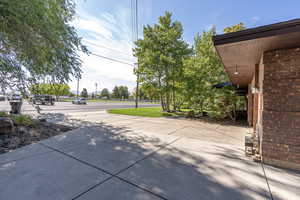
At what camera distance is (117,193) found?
1.94 m

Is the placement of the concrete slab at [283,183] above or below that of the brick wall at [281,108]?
below

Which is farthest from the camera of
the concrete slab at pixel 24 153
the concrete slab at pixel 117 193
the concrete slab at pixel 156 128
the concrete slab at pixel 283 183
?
the concrete slab at pixel 156 128

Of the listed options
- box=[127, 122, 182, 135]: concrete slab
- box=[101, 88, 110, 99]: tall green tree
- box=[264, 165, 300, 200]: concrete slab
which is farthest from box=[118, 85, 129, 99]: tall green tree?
box=[264, 165, 300, 200]: concrete slab

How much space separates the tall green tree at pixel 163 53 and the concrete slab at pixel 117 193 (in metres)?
10.8

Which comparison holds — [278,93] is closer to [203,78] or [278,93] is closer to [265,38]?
[265,38]

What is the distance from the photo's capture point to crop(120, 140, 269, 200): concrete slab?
197cm

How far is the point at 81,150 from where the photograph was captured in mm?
3529

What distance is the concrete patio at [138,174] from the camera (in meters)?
1.94

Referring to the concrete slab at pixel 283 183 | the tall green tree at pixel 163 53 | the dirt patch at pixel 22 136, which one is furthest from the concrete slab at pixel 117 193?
the tall green tree at pixel 163 53

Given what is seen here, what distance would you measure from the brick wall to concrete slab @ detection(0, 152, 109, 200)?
347cm

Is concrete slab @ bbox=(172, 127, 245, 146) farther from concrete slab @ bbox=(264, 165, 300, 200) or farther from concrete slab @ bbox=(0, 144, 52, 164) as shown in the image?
concrete slab @ bbox=(0, 144, 52, 164)

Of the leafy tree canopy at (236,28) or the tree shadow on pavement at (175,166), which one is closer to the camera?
the tree shadow on pavement at (175,166)

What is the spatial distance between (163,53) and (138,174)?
465 inches

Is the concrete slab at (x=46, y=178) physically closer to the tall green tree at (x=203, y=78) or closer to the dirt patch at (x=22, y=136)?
the dirt patch at (x=22, y=136)
